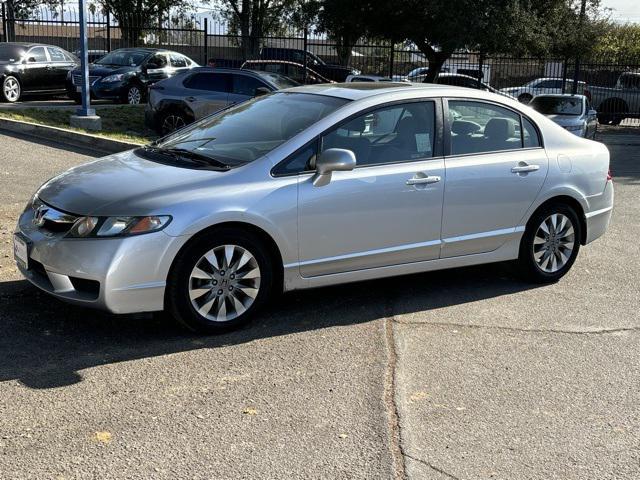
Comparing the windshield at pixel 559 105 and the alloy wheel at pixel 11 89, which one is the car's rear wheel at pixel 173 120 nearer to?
the alloy wheel at pixel 11 89

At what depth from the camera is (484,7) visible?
2302cm

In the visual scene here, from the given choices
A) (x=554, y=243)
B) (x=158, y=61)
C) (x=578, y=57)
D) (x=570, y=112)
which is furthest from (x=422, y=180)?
(x=578, y=57)

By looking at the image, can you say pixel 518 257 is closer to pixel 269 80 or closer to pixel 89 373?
pixel 89 373

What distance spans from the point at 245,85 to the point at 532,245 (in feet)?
30.9

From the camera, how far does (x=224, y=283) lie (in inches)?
198

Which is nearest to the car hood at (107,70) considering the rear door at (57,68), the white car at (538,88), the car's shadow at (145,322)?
the rear door at (57,68)

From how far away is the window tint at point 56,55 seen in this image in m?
20.2

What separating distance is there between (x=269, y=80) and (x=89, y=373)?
36.0ft

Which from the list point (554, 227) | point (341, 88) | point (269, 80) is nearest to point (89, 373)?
point (341, 88)

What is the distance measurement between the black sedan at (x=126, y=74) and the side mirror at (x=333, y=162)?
1468 cm

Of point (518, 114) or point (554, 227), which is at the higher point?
point (518, 114)

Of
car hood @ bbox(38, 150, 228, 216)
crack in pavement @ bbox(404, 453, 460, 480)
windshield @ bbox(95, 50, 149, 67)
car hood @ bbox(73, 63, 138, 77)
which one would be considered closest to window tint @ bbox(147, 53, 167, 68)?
windshield @ bbox(95, 50, 149, 67)

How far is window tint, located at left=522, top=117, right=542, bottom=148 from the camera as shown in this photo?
6.35 meters

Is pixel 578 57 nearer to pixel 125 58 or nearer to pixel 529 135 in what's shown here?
pixel 125 58
